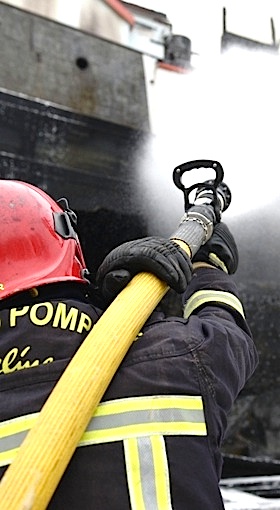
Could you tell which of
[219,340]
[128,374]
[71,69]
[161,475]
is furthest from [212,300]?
[71,69]

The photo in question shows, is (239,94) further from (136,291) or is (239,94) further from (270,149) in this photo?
(136,291)

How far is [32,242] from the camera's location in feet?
4.08

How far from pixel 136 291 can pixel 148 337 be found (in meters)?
0.11

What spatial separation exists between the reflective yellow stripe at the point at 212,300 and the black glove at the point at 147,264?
12 cm

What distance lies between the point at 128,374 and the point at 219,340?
205 mm

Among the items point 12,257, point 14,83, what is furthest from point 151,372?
point 14,83

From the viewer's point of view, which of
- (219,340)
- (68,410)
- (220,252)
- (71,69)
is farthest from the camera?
(71,69)

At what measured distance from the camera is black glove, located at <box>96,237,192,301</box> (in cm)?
115

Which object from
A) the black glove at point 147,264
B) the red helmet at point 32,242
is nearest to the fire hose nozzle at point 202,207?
the black glove at point 147,264

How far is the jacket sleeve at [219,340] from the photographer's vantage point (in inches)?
40.7

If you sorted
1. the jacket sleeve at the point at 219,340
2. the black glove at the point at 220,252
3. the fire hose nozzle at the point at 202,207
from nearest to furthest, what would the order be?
1. the jacket sleeve at the point at 219,340
2. the fire hose nozzle at the point at 202,207
3. the black glove at the point at 220,252

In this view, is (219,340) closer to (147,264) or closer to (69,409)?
(147,264)

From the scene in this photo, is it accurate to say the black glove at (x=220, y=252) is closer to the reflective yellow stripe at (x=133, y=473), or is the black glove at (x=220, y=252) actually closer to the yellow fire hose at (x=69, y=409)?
the yellow fire hose at (x=69, y=409)

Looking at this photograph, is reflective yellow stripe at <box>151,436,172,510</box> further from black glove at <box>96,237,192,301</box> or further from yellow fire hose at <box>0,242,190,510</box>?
black glove at <box>96,237,192,301</box>
